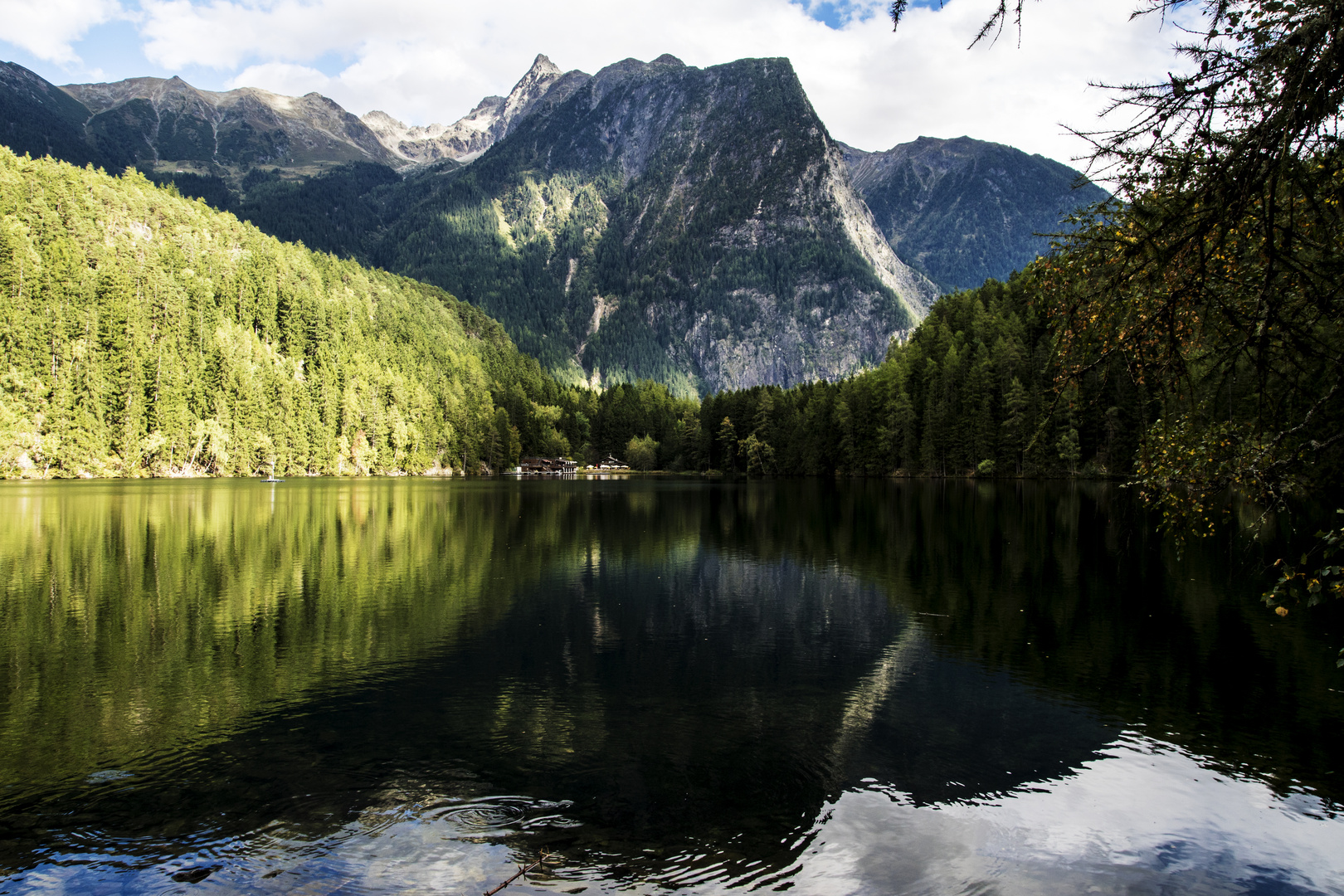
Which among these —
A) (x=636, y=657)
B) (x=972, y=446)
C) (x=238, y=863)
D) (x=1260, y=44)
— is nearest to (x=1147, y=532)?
(x=636, y=657)

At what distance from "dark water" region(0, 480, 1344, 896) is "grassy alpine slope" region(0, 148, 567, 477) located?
339 feet

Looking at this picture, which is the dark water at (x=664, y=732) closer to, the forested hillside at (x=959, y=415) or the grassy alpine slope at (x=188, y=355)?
the forested hillside at (x=959, y=415)

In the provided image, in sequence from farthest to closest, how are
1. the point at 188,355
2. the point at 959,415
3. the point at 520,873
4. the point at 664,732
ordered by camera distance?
the point at 188,355
the point at 959,415
the point at 664,732
the point at 520,873

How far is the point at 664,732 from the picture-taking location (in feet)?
42.0

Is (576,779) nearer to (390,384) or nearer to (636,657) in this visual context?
(636,657)

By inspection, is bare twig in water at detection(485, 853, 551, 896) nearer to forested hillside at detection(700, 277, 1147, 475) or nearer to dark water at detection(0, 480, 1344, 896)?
dark water at detection(0, 480, 1344, 896)

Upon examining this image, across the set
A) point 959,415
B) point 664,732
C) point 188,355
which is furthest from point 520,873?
point 188,355

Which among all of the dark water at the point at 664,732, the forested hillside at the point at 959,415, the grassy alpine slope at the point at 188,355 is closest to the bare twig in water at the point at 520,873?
the dark water at the point at 664,732

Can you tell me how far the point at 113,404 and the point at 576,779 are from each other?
435ft

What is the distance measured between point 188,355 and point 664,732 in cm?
14528

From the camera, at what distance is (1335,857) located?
9070 mm

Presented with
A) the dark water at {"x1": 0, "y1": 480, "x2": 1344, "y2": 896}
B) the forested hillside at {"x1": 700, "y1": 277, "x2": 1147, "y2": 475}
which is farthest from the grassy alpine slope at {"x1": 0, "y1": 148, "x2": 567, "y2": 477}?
the dark water at {"x1": 0, "y1": 480, "x2": 1344, "y2": 896}

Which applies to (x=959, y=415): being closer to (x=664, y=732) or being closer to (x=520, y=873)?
(x=664, y=732)

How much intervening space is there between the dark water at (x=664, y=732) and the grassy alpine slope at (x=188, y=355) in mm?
103448
